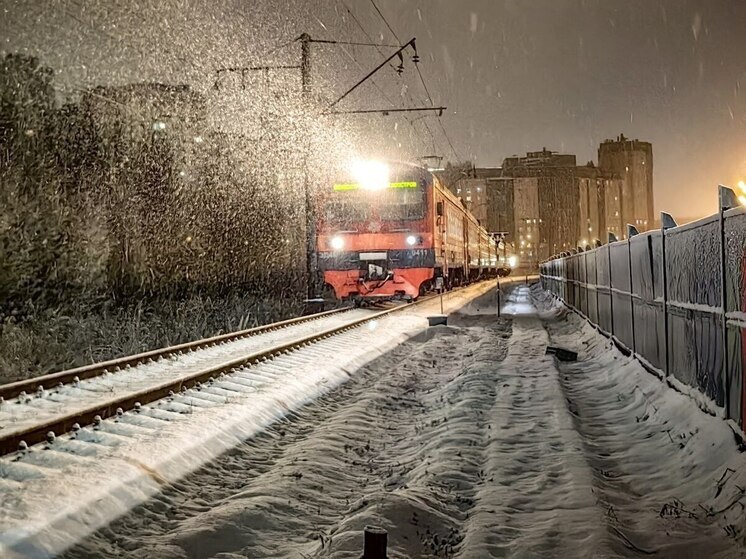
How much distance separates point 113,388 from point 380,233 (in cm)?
1285

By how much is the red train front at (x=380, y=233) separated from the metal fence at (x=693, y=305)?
9.53 meters

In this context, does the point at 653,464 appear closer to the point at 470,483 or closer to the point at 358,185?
the point at 470,483

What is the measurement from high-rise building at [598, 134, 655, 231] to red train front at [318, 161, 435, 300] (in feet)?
479

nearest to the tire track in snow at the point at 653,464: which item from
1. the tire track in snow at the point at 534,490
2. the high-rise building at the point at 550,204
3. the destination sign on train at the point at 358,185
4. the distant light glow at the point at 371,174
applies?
the tire track in snow at the point at 534,490

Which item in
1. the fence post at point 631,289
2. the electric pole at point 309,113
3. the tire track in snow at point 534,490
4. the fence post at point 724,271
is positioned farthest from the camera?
the electric pole at point 309,113

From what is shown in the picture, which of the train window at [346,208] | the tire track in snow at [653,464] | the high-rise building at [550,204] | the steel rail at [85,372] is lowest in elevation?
the tire track in snow at [653,464]

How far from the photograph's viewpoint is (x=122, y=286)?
1922 cm

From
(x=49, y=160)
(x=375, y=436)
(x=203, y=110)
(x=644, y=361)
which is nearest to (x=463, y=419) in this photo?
(x=375, y=436)

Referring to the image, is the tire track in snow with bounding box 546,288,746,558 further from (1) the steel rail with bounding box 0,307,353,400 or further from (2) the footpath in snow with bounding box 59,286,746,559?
(1) the steel rail with bounding box 0,307,353,400

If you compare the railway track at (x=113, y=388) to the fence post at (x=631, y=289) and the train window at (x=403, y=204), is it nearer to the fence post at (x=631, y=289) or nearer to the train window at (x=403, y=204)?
the fence post at (x=631, y=289)

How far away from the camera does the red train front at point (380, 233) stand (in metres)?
20.0

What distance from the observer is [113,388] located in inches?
314

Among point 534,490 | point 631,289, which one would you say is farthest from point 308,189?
point 534,490

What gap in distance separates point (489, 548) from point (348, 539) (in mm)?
779
